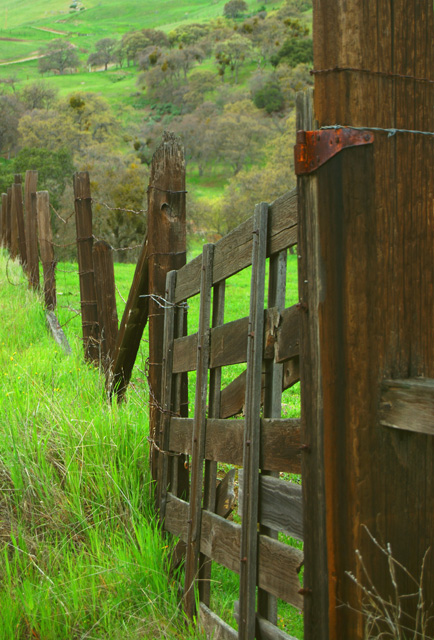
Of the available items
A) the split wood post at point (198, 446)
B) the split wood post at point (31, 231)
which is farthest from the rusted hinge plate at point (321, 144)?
the split wood post at point (31, 231)

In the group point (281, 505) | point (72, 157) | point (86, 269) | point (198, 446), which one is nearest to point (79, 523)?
point (198, 446)

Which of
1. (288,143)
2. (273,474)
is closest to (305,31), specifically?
(288,143)

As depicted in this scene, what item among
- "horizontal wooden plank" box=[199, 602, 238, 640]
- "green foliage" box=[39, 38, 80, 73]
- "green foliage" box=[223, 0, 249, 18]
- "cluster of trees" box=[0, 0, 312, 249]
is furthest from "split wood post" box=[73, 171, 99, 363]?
"green foliage" box=[223, 0, 249, 18]

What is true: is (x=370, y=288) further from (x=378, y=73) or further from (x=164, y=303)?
(x=164, y=303)

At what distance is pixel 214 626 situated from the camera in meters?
2.92

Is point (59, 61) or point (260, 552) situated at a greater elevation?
point (59, 61)

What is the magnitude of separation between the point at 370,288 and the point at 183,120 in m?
72.5

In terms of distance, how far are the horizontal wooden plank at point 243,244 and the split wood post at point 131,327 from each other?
597mm

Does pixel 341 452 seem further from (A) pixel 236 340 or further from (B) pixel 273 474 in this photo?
(A) pixel 236 340

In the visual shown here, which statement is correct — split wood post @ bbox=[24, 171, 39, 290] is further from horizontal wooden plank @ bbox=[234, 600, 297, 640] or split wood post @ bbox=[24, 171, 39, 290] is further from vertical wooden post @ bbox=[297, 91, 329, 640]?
vertical wooden post @ bbox=[297, 91, 329, 640]

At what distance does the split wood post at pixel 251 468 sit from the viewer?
2.64 meters

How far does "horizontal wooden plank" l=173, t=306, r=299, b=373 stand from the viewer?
2.48 m

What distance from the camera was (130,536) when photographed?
350 cm

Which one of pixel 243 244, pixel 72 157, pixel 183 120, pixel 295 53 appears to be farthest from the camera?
pixel 295 53
